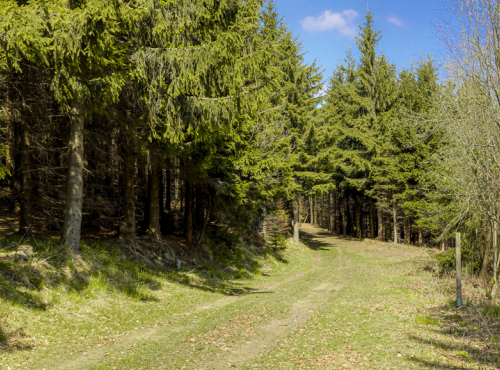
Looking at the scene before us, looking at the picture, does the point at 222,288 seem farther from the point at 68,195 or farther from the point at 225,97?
the point at 225,97

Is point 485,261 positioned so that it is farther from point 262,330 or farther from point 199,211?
point 199,211

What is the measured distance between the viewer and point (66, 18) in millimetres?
7938

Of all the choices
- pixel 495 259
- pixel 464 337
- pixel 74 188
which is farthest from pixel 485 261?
pixel 74 188

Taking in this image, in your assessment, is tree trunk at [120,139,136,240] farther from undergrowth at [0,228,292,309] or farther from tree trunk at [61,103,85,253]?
tree trunk at [61,103,85,253]

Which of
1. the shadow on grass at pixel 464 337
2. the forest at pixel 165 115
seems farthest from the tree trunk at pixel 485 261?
the shadow on grass at pixel 464 337

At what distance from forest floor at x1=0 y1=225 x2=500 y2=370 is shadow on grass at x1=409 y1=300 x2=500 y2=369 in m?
0.02

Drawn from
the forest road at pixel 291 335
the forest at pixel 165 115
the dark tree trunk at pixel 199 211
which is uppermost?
the forest at pixel 165 115

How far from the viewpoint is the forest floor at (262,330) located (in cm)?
610

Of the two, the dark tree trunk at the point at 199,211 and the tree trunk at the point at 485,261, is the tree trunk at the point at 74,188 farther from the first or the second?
the tree trunk at the point at 485,261

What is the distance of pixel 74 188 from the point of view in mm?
10031

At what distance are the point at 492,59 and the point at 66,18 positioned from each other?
981 centimetres

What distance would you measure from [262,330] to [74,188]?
6.56 m

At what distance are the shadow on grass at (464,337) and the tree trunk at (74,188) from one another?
909 cm

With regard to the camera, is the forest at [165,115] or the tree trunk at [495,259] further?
the tree trunk at [495,259]
